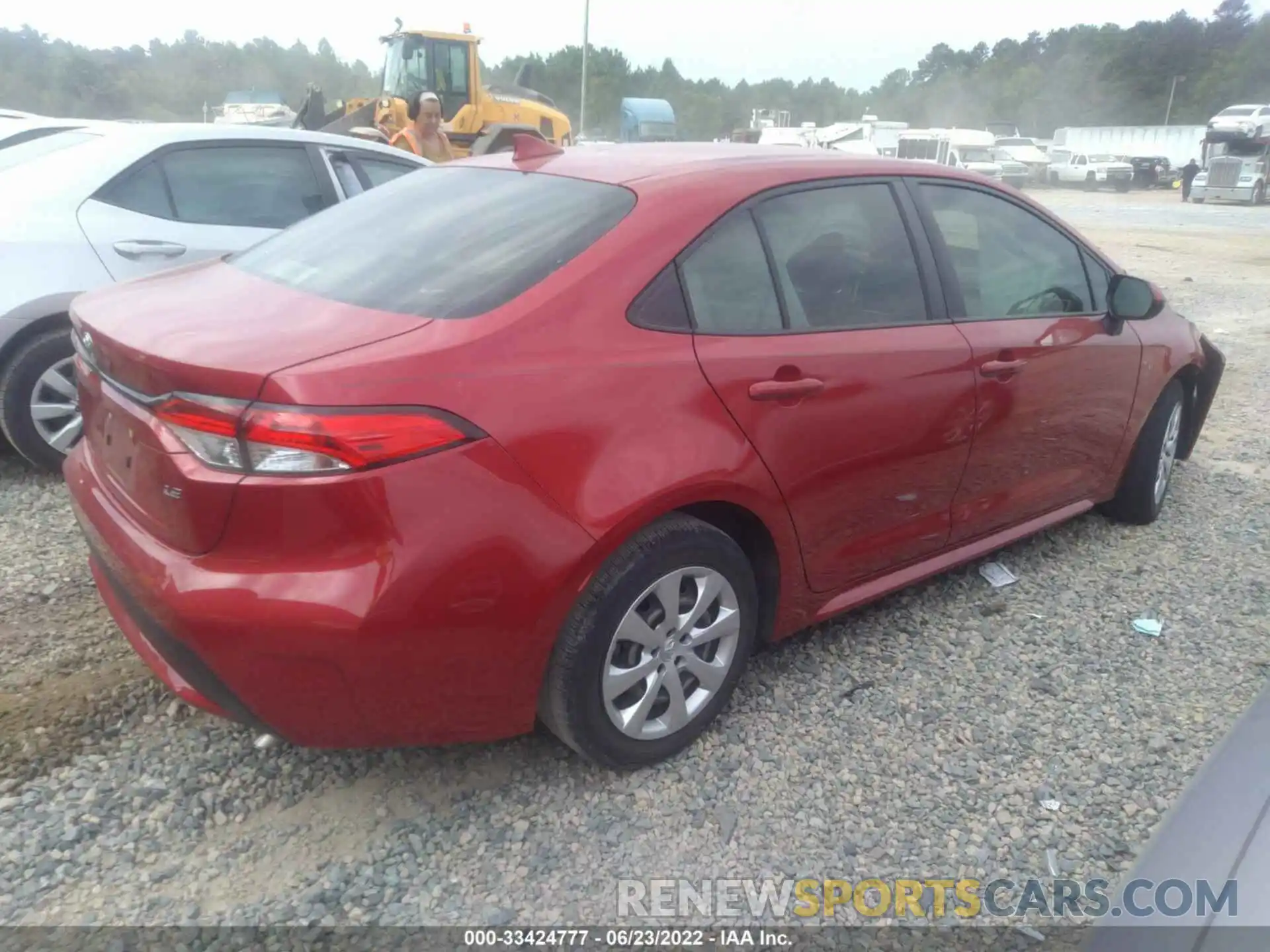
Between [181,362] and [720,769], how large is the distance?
5.62ft

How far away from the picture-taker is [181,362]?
2.05 metres

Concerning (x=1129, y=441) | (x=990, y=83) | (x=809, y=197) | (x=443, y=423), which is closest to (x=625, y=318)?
(x=443, y=423)

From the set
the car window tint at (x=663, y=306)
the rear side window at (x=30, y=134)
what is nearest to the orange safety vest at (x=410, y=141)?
the rear side window at (x=30, y=134)

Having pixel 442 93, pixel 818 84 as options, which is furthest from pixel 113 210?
pixel 818 84

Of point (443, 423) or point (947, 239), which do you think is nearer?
point (443, 423)

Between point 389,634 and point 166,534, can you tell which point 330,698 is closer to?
point 389,634

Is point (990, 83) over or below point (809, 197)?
over

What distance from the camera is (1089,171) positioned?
41375mm

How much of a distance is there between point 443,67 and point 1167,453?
47.7 feet

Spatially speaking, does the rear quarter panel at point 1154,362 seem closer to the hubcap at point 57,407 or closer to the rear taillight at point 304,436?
the rear taillight at point 304,436

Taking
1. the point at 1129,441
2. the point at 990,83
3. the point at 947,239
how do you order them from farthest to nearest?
the point at 990,83
the point at 1129,441
the point at 947,239

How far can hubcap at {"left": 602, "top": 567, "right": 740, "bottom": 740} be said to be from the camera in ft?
8.09

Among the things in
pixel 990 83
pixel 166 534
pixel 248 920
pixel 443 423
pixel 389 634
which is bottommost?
pixel 248 920

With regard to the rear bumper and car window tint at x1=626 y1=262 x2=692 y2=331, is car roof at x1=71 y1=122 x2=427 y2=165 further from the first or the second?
car window tint at x1=626 y1=262 x2=692 y2=331
